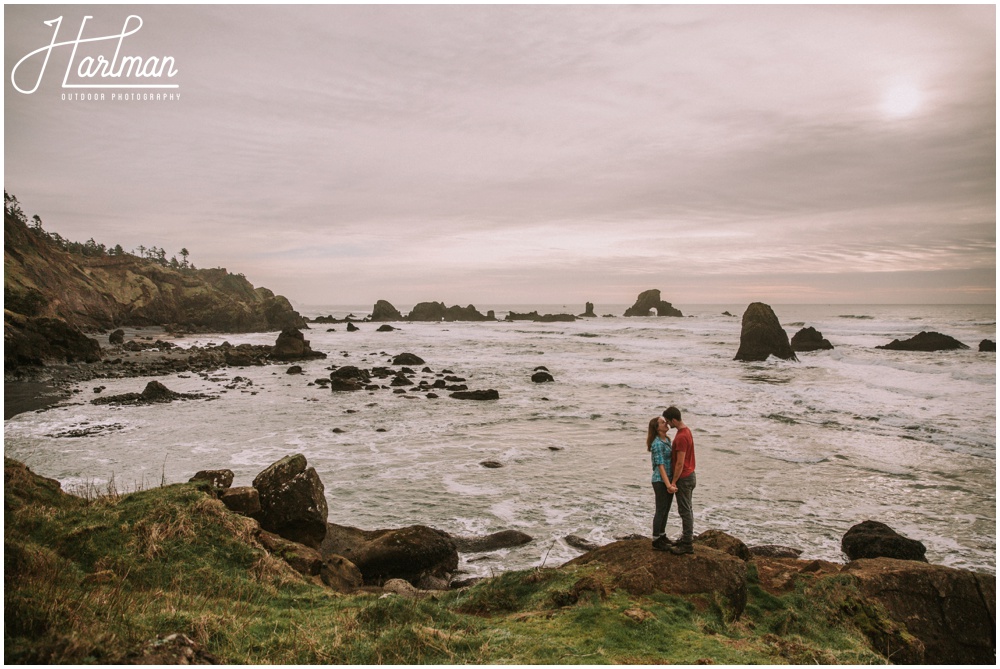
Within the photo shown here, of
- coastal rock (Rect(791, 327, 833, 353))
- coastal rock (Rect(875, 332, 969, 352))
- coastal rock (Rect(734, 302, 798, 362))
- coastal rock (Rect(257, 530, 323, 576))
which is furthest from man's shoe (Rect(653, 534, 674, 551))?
coastal rock (Rect(875, 332, 969, 352))

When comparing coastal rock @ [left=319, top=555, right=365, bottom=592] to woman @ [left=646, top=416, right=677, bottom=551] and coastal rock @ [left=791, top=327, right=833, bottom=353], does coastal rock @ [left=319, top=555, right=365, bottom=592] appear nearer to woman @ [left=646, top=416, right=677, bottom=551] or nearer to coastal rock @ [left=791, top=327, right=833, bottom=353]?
woman @ [left=646, top=416, right=677, bottom=551]

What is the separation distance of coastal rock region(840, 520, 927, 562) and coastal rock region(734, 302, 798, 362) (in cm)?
3511

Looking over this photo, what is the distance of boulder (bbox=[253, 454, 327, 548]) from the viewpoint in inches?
376

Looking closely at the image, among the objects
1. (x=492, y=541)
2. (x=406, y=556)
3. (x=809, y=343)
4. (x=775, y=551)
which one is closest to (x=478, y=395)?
(x=492, y=541)

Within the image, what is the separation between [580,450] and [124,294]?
270ft

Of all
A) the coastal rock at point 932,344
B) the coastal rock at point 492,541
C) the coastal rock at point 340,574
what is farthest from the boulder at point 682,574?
the coastal rock at point 932,344

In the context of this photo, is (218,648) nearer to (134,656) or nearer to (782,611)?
(134,656)

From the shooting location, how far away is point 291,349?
44.8 metres

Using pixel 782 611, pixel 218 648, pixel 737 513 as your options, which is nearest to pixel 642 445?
pixel 737 513

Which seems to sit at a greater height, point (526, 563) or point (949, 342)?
point (949, 342)

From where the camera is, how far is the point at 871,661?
576 centimetres

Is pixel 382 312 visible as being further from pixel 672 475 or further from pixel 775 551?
pixel 672 475

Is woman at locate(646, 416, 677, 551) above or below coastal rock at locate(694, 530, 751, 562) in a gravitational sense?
above

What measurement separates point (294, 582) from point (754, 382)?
30511mm
